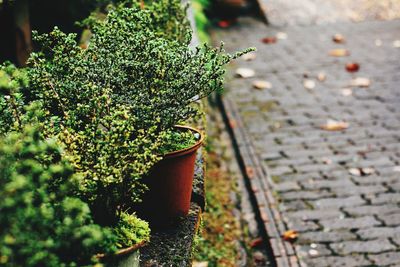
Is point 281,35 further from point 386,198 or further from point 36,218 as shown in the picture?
point 36,218

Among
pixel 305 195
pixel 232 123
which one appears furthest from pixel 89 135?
pixel 232 123

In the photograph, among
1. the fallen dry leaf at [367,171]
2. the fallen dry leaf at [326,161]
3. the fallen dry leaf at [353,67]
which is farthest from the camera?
the fallen dry leaf at [353,67]

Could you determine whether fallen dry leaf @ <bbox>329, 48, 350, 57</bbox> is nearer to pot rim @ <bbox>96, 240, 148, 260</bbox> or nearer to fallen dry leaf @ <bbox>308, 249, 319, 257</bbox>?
fallen dry leaf @ <bbox>308, 249, 319, 257</bbox>

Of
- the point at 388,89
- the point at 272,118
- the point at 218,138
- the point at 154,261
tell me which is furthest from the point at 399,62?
the point at 154,261

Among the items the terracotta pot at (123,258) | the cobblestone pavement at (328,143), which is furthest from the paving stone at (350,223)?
the terracotta pot at (123,258)

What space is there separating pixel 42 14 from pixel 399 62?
5030 millimetres

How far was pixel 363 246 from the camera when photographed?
3.61m

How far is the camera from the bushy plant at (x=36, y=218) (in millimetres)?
1252

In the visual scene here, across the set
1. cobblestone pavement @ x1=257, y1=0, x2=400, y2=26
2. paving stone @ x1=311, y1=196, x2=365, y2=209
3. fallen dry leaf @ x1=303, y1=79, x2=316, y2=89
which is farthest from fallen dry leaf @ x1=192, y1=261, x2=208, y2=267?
cobblestone pavement @ x1=257, y1=0, x2=400, y2=26

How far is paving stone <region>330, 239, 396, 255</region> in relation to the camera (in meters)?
3.55

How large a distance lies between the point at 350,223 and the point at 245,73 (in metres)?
3.62

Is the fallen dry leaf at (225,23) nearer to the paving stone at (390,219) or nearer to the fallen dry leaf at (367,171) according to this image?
the fallen dry leaf at (367,171)

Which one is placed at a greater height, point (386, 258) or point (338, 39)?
point (338, 39)

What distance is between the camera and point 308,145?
5.13 meters
